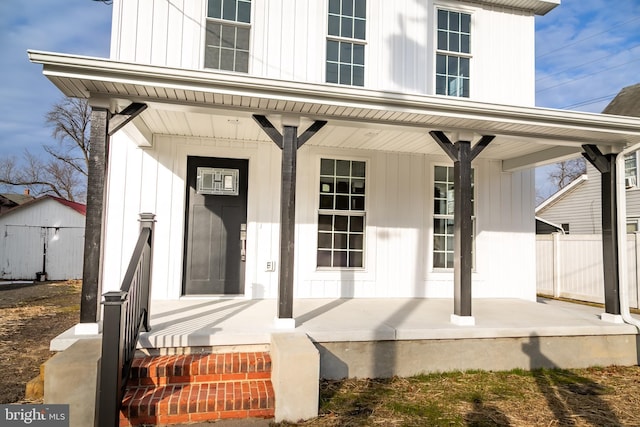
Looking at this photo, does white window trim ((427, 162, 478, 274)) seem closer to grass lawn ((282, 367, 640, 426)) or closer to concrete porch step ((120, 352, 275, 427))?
grass lawn ((282, 367, 640, 426))

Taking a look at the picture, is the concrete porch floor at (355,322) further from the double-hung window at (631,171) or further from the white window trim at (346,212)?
the double-hung window at (631,171)

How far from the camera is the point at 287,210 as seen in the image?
3.90m

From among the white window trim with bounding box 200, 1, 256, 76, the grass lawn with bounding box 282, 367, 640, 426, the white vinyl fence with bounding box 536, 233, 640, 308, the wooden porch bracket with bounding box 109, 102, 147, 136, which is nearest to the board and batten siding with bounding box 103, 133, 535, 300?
the white window trim with bounding box 200, 1, 256, 76

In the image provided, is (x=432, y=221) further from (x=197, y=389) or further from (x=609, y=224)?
(x=197, y=389)

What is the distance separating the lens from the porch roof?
3.43 m

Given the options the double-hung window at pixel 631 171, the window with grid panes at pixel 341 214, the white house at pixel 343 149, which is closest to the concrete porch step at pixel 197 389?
the white house at pixel 343 149

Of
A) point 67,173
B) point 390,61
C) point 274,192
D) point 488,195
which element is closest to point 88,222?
point 274,192

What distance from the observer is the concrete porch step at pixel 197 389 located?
288cm

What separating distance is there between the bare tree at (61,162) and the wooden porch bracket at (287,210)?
17.4m

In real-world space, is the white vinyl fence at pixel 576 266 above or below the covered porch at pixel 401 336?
above

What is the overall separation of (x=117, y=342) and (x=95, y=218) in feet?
4.58

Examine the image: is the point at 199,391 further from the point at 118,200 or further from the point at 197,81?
the point at 118,200

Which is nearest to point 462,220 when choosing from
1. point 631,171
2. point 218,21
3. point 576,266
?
point 218,21

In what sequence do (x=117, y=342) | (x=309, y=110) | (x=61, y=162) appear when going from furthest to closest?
(x=61, y=162), (x=309, y=110), (x=117, y=342)
